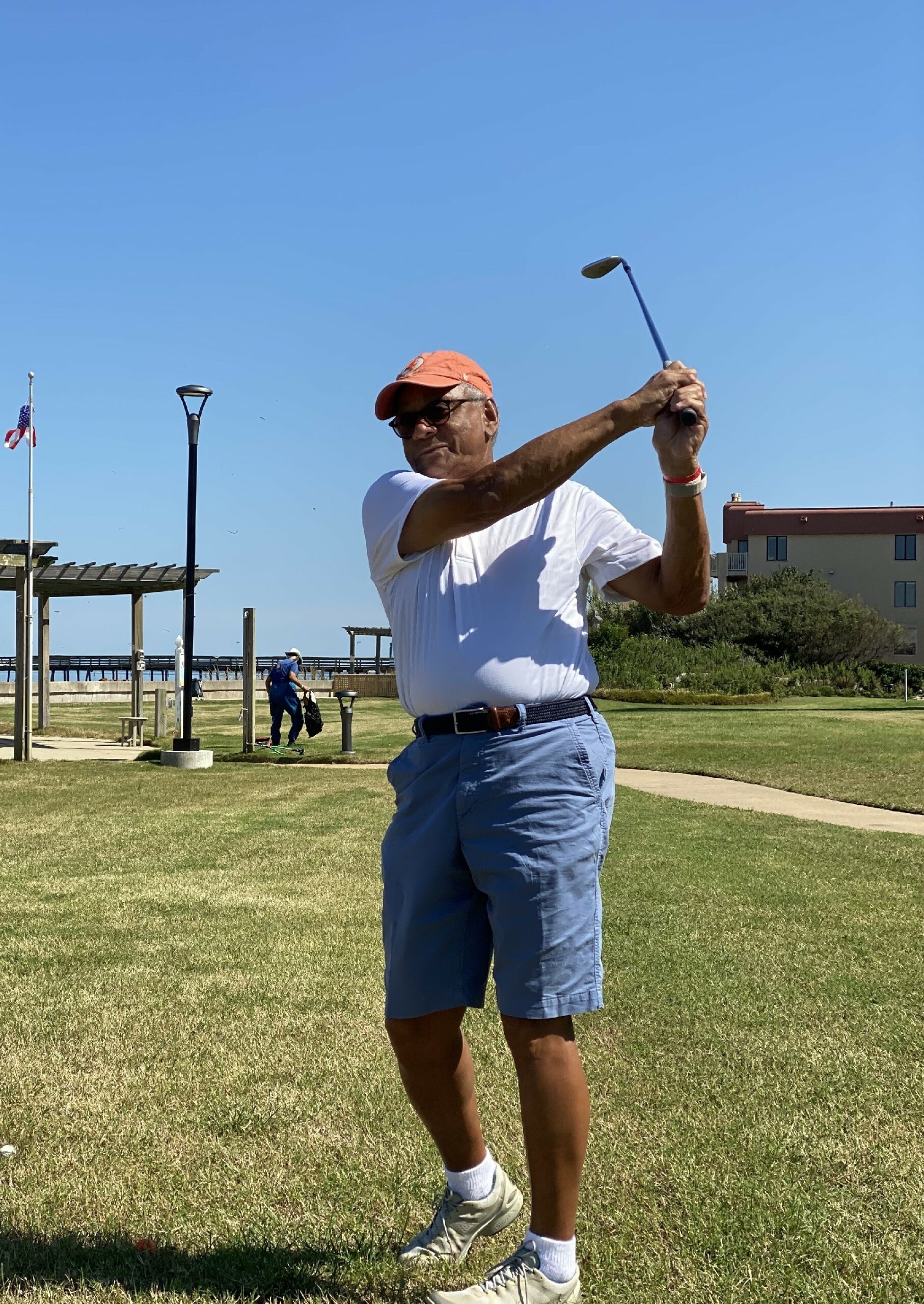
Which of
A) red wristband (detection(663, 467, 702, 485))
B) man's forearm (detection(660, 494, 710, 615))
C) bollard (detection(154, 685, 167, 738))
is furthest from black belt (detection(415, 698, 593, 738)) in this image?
bollard (detection(154, 685, 167, 738))

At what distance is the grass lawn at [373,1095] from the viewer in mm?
2691

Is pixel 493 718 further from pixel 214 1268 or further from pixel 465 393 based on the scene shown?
pixel 214 1268

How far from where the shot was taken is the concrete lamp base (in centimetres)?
1547

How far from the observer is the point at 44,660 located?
79.0ft

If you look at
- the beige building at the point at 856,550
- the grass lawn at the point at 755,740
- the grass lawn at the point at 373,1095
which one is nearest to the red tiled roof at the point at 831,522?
the beige building at the point at 856,550

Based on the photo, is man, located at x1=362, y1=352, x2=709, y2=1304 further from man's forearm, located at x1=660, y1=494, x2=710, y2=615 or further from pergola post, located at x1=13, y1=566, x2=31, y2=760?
pergola post, located at x1=13, y1=566, x2=31, y2=760

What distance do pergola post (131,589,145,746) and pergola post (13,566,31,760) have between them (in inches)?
161

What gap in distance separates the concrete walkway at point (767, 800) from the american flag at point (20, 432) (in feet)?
44.2

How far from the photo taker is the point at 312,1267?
266 centimetres

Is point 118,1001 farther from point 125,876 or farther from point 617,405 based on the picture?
point 617,405

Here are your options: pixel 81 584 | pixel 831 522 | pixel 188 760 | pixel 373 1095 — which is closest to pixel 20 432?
pixel 81 584

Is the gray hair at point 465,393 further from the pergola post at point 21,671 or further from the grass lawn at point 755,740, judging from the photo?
the pergola post at point 21,671

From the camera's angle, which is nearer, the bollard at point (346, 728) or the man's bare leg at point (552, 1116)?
the man's bare leg at point (552, 1116)

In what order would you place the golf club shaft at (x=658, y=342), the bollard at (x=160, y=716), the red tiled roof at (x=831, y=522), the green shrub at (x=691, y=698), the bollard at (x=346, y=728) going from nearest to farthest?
the golf club shaft at (x=658, y=342) < the bollard at (x=346, y=728) < the bollard at (x=160, y=716) < the green shrub at (x=691, y=698) < the red tiled roof at (x=831, y=522)
